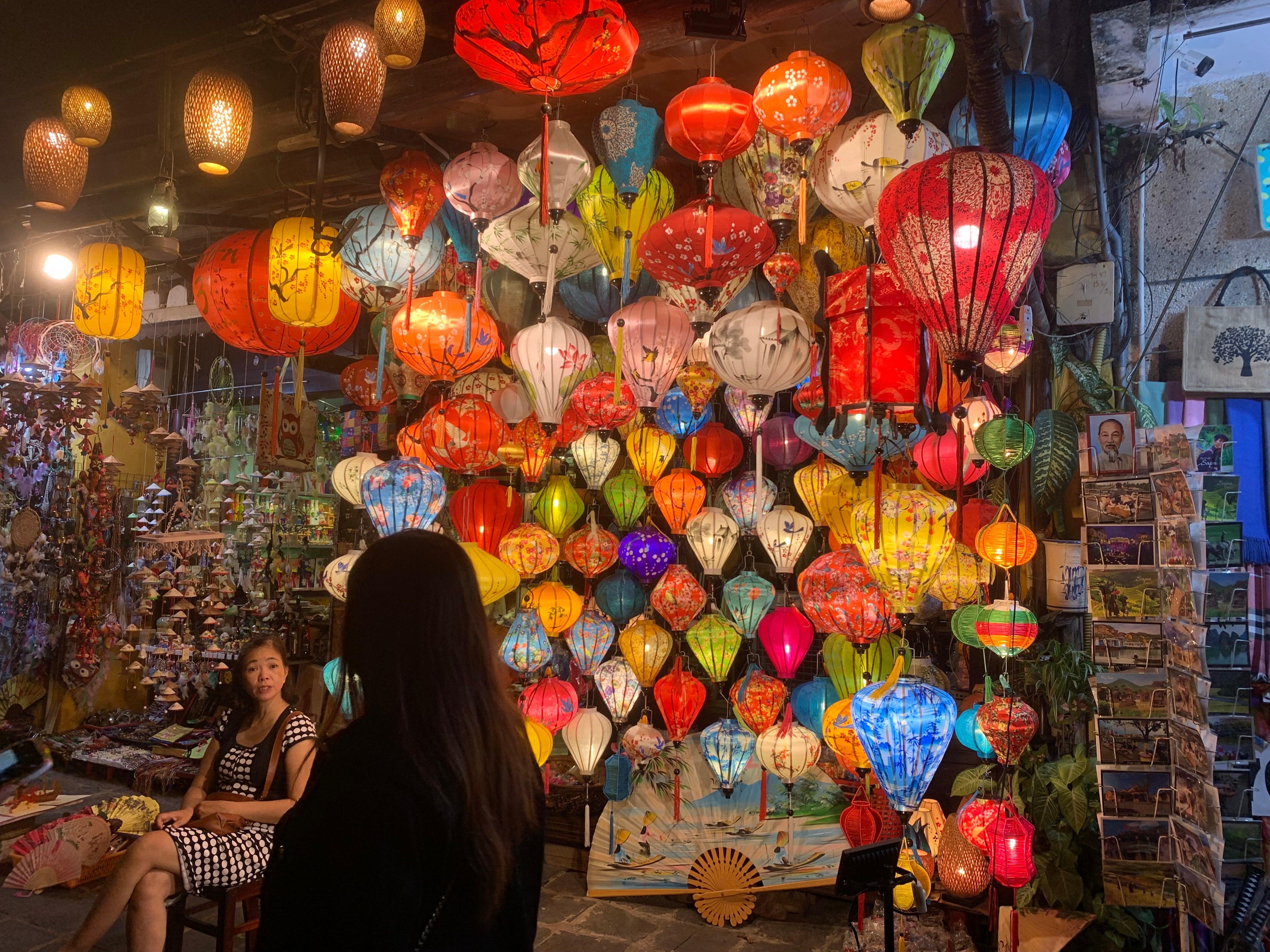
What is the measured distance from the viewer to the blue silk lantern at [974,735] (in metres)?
3.47

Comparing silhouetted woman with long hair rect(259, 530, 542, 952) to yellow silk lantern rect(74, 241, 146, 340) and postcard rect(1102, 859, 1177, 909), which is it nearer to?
postcard rect(1102, 859, 1177, 909)

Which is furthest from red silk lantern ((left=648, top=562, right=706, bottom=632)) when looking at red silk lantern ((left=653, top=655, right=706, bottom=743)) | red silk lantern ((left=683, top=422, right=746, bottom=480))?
red silk lantern ((left=683, top=422, right=746, bottom=480))

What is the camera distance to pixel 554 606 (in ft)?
13.0

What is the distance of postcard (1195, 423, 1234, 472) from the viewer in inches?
164

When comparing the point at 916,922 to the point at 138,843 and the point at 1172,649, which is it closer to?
the point at 1172,649

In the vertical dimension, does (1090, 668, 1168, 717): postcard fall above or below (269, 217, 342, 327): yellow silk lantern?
below

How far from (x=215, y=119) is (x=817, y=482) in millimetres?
2773

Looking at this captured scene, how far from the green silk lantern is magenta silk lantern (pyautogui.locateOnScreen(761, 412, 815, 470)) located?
0.67 meters

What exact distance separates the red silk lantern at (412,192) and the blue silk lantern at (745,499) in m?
1.75

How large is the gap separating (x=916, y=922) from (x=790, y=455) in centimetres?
230

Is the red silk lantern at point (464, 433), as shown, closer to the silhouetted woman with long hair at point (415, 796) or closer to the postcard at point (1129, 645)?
the silhouetted woman with long hair at point (415, 796)

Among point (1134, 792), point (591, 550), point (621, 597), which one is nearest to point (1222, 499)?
point (1134, 792)

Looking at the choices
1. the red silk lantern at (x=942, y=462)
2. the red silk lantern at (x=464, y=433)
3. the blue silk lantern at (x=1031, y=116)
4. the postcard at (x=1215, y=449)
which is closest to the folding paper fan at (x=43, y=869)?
the red silk lantern at (x=464, y=433)

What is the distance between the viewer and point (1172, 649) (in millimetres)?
3248
